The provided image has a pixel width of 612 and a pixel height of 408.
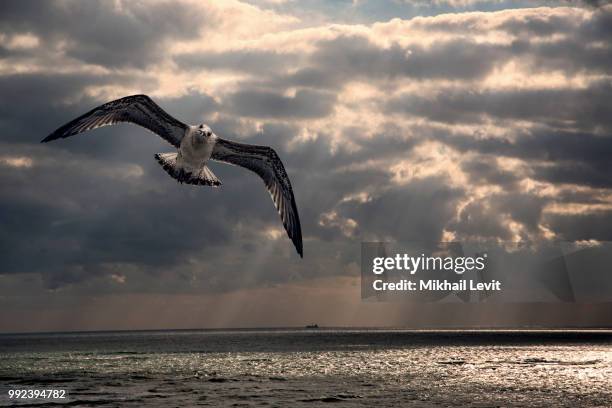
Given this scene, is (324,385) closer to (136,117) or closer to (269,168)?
(269,168)

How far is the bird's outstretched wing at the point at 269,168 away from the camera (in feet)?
76.0

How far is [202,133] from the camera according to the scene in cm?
2220

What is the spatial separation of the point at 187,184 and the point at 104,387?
29.1 meters

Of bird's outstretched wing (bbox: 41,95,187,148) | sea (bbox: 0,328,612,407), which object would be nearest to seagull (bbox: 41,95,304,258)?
bird's outstretched wing (bbox: 41,95,187,148)

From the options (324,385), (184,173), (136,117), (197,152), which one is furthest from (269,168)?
(324,385)

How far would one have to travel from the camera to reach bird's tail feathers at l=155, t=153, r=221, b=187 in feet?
73.3

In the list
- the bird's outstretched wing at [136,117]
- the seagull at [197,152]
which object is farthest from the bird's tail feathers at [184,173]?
the bird's outstretched wing at [136,117]

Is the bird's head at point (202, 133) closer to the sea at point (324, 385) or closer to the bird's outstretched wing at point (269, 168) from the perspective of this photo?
the bird's outstretched wing at point (269, 168)

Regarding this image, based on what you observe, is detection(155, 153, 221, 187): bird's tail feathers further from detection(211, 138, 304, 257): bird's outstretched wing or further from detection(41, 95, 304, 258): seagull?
detection(211, 138, 304, 257): bird's outstretched wing

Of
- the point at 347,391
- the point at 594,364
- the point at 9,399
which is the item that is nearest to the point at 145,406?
the point at 9,399

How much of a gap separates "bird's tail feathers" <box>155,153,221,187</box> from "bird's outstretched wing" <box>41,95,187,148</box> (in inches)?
22.8

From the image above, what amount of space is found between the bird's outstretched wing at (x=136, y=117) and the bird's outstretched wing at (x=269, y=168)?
1.50 m

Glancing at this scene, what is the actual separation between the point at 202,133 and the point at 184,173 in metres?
1.38

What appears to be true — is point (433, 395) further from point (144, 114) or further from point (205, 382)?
point (144, 114)
